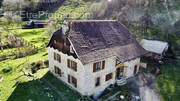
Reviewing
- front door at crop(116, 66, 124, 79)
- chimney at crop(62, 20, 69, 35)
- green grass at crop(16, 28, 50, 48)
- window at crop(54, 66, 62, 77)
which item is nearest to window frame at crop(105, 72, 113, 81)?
front door at crop(116, 66, 124, 79)

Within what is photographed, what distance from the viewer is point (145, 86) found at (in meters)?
20.8

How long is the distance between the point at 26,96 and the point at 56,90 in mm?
3817

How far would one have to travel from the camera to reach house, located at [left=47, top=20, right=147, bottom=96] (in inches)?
658

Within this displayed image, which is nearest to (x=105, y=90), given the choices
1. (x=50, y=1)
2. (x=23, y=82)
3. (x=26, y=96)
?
(x=26, y=96)

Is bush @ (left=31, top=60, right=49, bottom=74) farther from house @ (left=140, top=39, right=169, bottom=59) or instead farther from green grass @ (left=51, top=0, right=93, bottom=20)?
green grass @ (left=51, top=0, right=93, bottom=20)

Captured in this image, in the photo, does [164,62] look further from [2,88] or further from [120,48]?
[2,88]

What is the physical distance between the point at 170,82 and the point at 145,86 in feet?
15.3

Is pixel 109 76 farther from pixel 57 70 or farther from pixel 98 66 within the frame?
pixel 57 70

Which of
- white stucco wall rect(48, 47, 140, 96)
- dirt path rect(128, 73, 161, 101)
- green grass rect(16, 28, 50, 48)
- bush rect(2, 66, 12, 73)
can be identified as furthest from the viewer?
green grass rect(16, 28, 50, 48)

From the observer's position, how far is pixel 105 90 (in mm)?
19344

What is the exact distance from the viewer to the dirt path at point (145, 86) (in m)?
18.3

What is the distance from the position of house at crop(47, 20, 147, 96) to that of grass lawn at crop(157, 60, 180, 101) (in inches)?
201

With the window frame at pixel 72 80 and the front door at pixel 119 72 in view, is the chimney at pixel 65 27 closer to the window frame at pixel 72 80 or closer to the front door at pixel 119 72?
the window frame at pixel 72 80

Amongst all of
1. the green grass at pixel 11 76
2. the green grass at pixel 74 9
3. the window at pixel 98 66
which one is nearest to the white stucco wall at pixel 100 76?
the window at pixel 98 66
